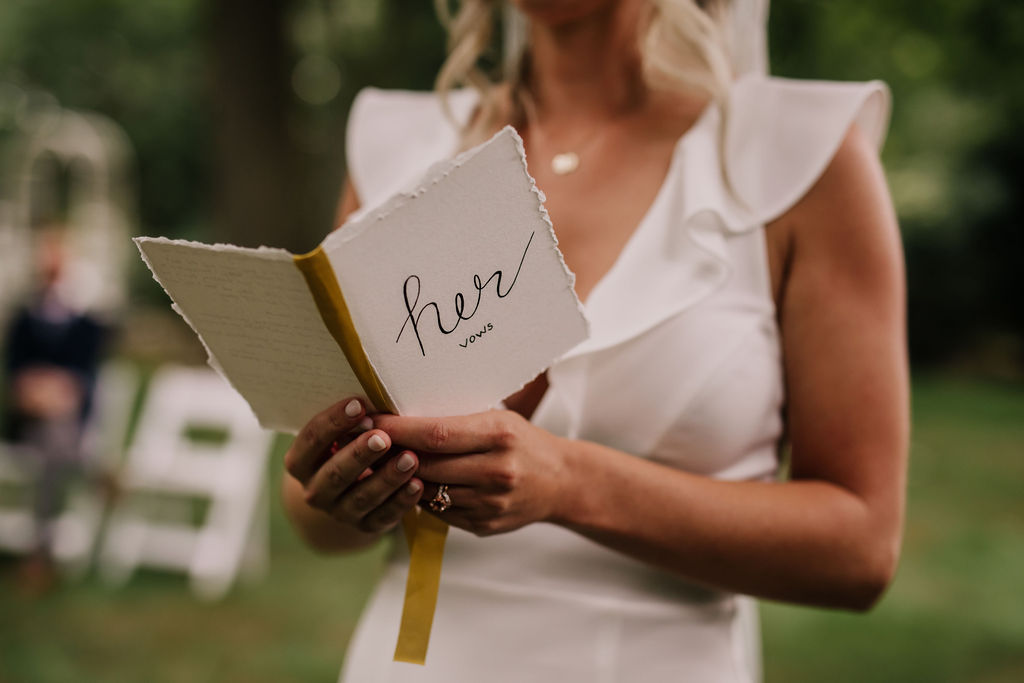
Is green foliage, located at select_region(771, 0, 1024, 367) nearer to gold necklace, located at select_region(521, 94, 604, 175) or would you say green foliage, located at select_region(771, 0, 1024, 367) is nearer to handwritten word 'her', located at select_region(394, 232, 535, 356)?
gold necklace, located at select_region(521, 94, 604, 175)

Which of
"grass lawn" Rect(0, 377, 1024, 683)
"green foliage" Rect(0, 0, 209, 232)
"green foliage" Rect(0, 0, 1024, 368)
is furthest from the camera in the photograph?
"green foliage" Rect(0, 0, 209, 232)

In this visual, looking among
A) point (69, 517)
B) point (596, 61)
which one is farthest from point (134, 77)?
point (596, 61)

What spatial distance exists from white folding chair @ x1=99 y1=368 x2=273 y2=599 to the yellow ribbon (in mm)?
4996

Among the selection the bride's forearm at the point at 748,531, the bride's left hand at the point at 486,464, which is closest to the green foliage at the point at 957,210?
the bride's forearm at the point at 748,531

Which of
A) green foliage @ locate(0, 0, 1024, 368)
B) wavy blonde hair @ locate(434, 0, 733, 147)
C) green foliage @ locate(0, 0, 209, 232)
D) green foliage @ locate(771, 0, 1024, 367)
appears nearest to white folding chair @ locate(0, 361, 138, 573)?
green foliage @ locate(0, 0, 1024, 368)

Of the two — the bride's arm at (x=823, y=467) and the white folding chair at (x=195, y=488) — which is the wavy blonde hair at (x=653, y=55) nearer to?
the bride's arm at (x=823, y=467)

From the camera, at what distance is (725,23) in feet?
5.51

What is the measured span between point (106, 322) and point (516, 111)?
5.51m

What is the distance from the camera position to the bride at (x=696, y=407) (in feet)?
4.44

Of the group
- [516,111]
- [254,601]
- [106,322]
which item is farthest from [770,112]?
[106,322]

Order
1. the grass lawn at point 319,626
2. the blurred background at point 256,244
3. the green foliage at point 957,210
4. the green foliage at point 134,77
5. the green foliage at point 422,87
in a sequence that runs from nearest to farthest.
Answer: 1. the grass lawn at point 319,626
2. the blurred background at point 256,244
3. the green foliage at point 422,87
4. the green foliage at point 957,210
5. the green foliage at point 134,77

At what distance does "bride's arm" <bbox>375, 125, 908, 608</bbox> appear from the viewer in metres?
1.32

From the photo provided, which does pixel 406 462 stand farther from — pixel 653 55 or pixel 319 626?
pixel 319 626

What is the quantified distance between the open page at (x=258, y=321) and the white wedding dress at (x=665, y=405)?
0.40 metres
